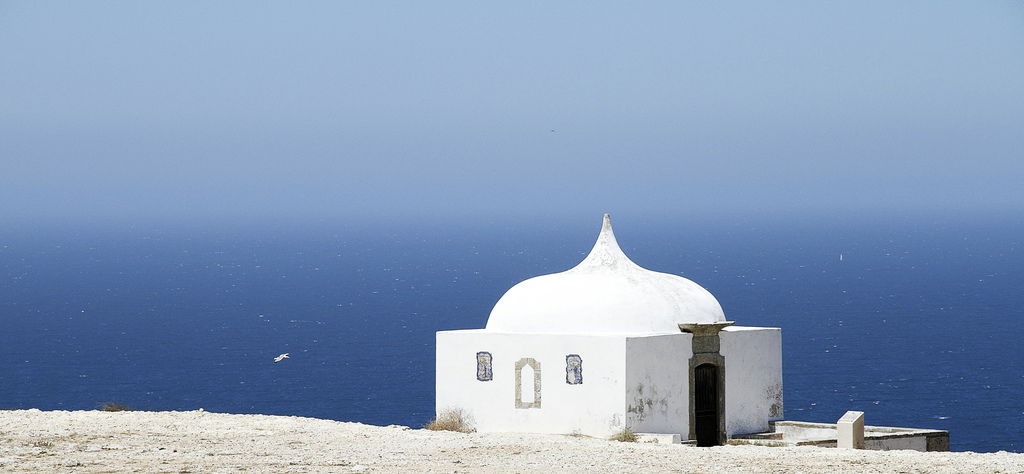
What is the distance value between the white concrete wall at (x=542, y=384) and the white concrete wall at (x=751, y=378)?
2.40 metres

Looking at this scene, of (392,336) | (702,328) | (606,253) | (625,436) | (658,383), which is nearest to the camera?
(625,436)

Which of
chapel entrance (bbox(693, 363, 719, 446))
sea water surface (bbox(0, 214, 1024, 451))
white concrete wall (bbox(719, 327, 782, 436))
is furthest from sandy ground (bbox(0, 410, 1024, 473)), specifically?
sea water surface (bbox(0, 214, 1024, 451))

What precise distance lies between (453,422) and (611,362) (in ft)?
10.7

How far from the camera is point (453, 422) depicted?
27094 mm

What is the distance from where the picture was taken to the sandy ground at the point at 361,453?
19.2 m

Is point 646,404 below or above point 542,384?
below

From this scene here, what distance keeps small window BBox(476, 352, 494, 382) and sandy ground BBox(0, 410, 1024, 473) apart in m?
2.75

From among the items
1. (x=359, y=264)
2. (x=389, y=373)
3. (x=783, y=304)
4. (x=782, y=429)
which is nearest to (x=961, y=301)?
(x=783, y=304)

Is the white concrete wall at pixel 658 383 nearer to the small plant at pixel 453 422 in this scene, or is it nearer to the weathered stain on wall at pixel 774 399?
the weathered stain on wall at pixel 774 399

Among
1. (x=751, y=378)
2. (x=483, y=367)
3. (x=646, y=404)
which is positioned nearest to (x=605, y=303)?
(x=646, y=404)

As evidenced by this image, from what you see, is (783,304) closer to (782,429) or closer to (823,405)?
(823,405)

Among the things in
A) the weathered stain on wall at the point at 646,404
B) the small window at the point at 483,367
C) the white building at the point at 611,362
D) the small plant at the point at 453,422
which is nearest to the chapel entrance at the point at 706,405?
the white building at the point at 611,362

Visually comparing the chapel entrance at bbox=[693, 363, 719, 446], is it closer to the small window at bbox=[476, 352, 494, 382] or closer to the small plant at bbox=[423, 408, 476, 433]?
the small window at bbox=[476, 352, 494, 382]

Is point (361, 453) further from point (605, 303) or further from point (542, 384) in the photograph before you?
point (605, 303)
